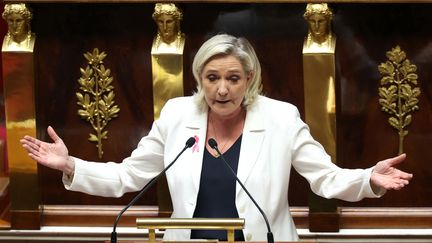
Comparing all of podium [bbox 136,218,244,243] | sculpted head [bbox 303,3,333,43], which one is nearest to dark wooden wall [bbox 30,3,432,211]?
sculpted head [bbox 303,3,333,43]

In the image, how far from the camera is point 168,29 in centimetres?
381

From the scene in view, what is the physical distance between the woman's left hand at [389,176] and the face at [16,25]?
4.67 feet

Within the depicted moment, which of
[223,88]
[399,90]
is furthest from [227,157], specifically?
[399,90]

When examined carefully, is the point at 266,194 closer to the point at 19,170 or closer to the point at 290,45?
the point at 290,45

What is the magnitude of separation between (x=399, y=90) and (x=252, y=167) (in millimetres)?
905

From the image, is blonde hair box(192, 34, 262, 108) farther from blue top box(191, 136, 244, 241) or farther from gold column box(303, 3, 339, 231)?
gold column box(303, 3, 339, 231)

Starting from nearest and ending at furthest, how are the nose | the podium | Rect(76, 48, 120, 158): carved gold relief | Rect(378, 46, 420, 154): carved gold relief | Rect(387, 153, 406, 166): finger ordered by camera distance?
the podium < Rect(387, 153, 406, 166): finger < the nose < Rect(378, 46, 420, 154): carved gold relief < Rect(76, 48, 120, 158): carved gold relief

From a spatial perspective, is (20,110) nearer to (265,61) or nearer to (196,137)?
(265,61)

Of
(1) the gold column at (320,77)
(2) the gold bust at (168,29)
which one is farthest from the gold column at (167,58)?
(1) the gold column at (320,77)

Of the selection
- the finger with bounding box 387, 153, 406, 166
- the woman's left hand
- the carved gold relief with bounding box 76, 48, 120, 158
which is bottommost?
the woman's left hand

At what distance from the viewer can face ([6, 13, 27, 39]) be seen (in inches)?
151

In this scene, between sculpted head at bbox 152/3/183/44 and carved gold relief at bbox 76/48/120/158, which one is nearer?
sculpted head at bbox 152/3/183/44

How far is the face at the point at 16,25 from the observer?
3.85 meters

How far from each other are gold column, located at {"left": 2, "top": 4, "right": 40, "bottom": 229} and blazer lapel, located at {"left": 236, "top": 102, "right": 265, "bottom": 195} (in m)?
1.01
